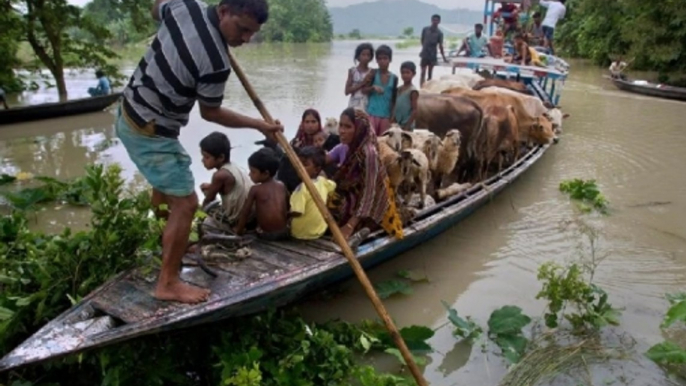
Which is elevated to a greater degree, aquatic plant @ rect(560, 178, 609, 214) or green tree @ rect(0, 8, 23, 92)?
green tree @ rect(0, 8, 23, 92)

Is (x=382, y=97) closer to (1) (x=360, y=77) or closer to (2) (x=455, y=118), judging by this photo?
(1) (x=360, y=77)

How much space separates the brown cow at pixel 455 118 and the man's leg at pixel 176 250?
4.51 metres

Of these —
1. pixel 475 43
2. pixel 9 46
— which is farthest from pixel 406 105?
pixel 9 46

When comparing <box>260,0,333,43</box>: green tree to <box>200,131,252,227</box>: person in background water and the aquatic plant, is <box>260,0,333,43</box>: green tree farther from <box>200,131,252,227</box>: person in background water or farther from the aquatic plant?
<box>200,131,252,227</box>: person in background water

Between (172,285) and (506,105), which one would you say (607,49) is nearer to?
(506,105)

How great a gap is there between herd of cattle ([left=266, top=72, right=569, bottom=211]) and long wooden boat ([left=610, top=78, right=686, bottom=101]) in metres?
7.78

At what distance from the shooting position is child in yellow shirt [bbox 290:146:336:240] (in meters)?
4.06

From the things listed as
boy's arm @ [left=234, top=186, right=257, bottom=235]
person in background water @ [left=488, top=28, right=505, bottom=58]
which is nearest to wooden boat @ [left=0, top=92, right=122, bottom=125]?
person in background water @ [left=488, top=28, right=505, bottom=58]

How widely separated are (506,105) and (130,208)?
18.8ft

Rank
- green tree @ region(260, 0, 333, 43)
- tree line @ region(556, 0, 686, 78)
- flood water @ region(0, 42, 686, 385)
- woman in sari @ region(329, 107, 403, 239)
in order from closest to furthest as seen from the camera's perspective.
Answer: woman in sari @ region(329, 107, 403, 239) < flood water @ region(0, 42, 686, 385) < tree line @ region(556, 0, 686, 78) < green tree @ region(260, 0, 333, 43)

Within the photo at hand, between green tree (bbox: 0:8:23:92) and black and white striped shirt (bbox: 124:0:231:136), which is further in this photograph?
green tree (bbox: 0:8:23:92)

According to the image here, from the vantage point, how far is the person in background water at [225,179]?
4086 millimetres

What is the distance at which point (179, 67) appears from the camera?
2793 mm

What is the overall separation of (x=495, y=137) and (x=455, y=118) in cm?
58
